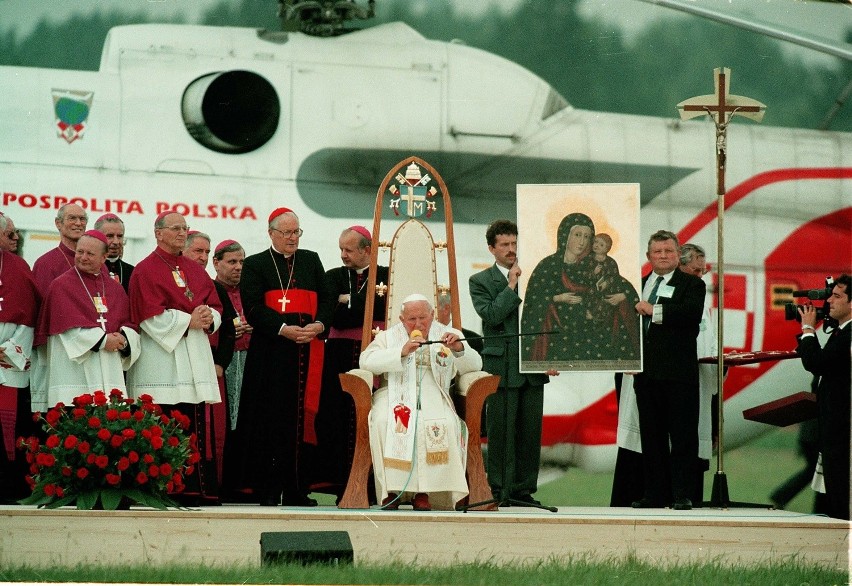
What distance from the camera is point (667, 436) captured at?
7.24 metres

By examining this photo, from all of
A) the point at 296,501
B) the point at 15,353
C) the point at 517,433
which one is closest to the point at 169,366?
the point at 15,353

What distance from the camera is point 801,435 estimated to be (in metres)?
8.58

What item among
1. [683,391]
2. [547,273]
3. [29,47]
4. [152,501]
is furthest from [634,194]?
[29,47]

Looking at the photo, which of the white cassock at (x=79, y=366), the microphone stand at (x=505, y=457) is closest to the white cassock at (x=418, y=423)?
the microphone stand at (x=505, y=457)

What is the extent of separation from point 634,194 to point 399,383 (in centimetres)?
168

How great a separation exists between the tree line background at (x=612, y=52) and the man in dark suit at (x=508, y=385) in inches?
72.1

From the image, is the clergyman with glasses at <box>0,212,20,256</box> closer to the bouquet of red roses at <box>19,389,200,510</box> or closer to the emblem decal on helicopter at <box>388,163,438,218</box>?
the bouquet of red roses at <box>19,389,200,510</box>

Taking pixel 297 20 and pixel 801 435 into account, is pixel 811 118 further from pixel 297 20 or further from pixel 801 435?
pixel 297 20

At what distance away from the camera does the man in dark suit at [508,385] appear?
7.12 meters

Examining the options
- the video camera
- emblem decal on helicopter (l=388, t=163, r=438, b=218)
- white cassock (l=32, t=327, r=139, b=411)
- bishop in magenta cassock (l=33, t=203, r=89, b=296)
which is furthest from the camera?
emblem decal on helicopter (l=388, t=163, r=438, b=218)

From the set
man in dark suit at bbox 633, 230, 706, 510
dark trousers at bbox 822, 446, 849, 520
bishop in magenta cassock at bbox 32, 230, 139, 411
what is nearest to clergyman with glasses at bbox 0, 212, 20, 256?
bishop in magenta cassock at bbox 32, 230, 139, 411

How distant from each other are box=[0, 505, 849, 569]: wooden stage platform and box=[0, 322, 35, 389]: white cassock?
1.03 metres

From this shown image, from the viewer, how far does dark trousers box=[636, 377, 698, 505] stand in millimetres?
7094

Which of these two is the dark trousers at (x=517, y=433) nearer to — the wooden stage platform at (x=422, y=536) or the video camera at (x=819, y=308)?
the wooden stage platform at (x=422, y=536)
